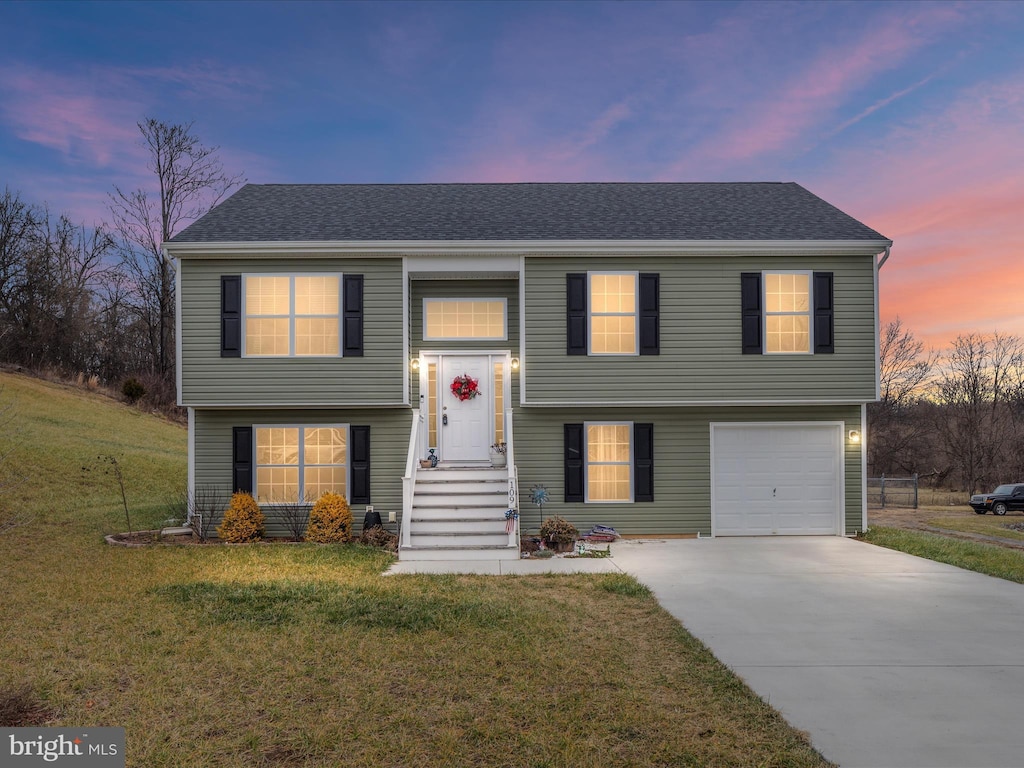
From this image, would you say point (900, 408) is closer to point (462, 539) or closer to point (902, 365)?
point (902, 365)

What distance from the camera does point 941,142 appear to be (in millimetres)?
17781

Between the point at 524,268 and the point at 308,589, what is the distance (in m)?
7.37

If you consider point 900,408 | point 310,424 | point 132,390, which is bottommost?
point 310,424

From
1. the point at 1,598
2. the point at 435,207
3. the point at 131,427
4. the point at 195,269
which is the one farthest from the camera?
the point at 131,427

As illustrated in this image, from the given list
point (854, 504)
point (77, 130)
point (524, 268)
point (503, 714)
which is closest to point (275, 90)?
point (77, 130)

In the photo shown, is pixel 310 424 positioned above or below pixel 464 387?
below

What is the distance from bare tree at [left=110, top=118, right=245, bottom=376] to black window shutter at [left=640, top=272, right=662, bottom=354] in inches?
1021

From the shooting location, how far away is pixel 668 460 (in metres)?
13.4

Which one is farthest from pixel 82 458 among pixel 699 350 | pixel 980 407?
pixel 980 407

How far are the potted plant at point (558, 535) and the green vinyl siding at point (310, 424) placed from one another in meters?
3.25

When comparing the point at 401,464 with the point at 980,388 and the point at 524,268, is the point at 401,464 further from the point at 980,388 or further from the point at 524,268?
the point at 980,388

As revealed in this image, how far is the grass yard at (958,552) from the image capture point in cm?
999

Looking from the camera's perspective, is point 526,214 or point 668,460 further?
point 526,214

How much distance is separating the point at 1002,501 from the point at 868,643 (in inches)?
805
